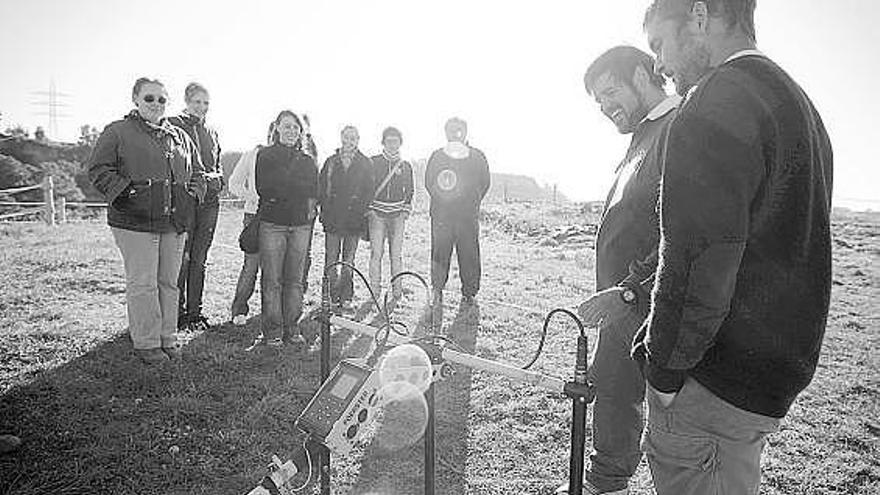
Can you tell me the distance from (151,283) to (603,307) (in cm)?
372

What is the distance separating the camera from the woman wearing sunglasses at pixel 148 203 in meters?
4.60

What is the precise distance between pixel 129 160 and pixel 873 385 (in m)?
6.40

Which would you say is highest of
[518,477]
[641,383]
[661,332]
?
[661,332]

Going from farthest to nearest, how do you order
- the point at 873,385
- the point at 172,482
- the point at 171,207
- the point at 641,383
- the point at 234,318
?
the point at 234,318
the point at 873,385
the point at 171,207
the point at 172,482
the point at 641,383

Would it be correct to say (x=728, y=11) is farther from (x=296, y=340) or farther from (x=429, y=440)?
(x=296, y=340)

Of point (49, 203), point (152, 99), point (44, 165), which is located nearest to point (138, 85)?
point (152, 99)

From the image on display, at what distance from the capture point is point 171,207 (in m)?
4.82

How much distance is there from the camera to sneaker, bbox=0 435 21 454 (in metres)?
3.59

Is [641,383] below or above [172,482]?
above

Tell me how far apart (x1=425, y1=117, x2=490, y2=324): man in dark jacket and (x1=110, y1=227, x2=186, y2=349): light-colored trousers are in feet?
9.14

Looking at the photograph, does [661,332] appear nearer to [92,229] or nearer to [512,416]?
[512,416]

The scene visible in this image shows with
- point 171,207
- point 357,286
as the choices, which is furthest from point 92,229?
point 171,207

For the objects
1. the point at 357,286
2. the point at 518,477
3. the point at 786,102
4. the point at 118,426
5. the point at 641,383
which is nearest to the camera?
the point at 786,102

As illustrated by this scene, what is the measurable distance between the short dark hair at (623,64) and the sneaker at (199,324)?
457 centimetres
